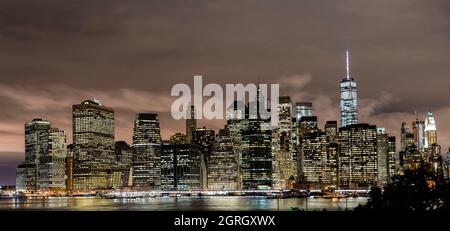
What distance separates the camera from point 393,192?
129 ft

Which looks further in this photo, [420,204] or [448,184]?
[448,184]

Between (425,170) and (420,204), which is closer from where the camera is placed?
(420,204)
